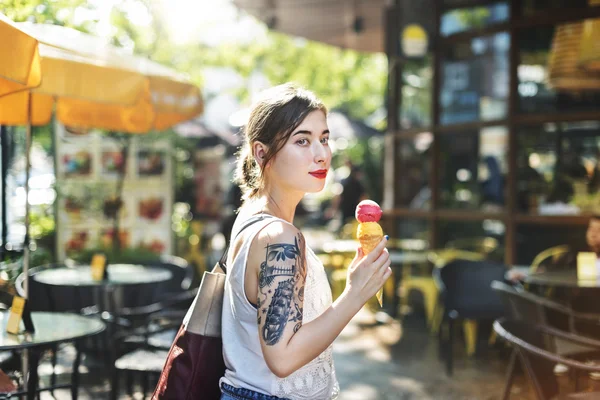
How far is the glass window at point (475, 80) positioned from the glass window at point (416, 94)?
0.77 ft

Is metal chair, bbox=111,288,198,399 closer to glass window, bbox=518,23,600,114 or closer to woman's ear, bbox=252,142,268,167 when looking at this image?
woman's ear, bbox=252,142,268,167

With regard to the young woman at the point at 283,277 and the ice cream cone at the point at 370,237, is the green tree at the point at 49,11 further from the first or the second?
the ice cream cone at the point at 370,237

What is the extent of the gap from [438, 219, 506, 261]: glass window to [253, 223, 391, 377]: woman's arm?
575 cm

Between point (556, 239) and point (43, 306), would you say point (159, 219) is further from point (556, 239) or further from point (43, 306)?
point (556, 239)

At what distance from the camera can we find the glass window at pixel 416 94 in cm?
802

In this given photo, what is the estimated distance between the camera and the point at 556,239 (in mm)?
6664

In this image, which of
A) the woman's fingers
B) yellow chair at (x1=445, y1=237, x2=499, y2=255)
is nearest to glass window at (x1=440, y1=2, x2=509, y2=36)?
yellow chair at (x1=445, y1=237, x2=499, y2=255)

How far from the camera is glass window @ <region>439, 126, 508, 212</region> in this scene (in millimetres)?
7155

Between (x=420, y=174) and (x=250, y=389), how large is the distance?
6.71 metres

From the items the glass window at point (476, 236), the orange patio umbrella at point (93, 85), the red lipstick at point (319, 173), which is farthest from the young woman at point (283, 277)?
the glass window at point (476, 236)

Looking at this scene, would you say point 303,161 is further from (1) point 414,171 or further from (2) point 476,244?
(1) point 414,171

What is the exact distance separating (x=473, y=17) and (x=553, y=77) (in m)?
1.30

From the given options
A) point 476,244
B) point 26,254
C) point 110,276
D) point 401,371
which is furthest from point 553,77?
point 26,254

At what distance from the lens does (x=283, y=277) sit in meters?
1.58
